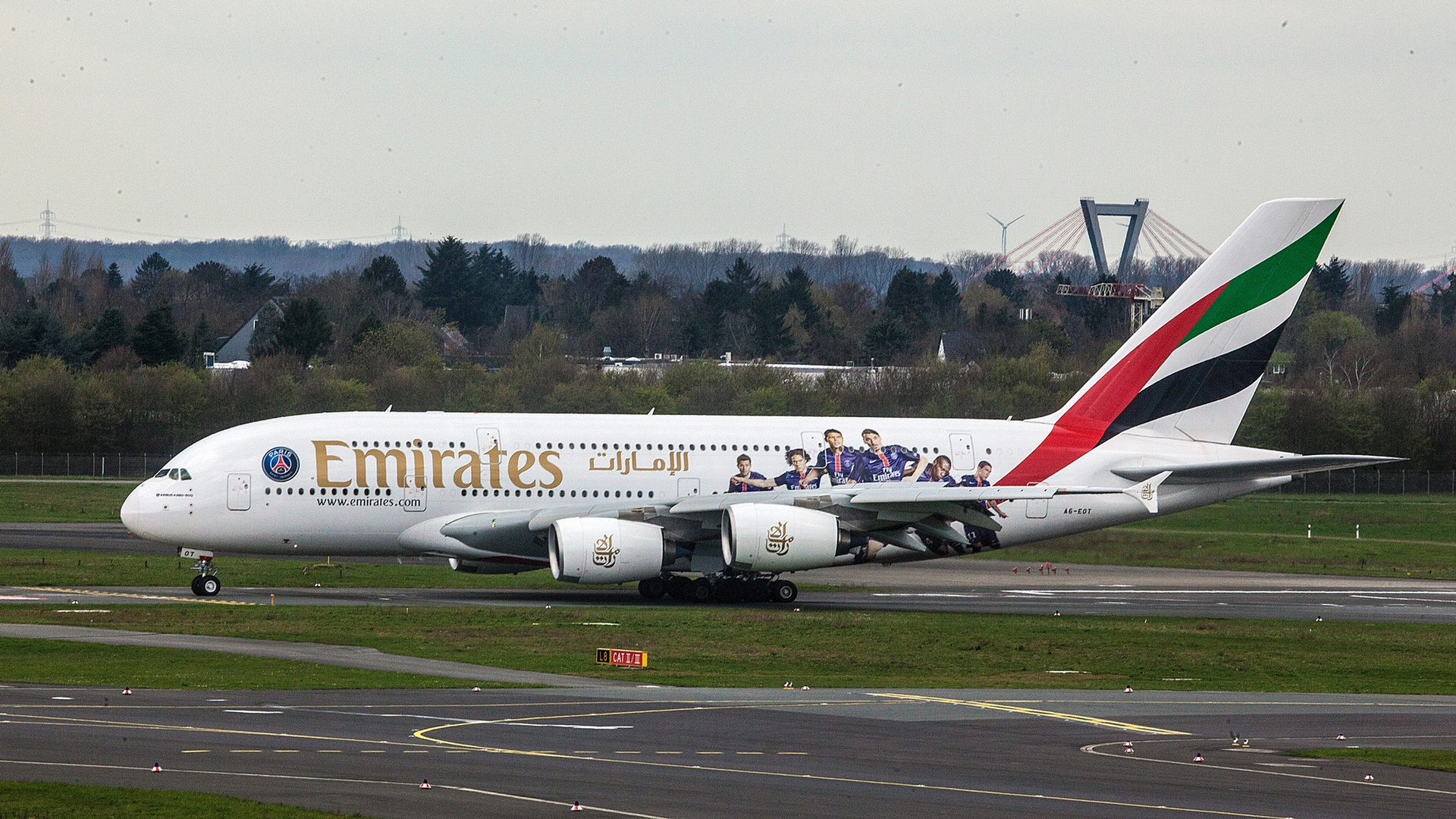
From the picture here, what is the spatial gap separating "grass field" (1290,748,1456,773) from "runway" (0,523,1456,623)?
18.5m

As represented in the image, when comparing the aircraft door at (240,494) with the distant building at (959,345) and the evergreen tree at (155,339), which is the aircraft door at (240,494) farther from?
the distant building at (959,345)

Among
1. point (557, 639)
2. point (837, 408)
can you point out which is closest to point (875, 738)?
point (557, 639)

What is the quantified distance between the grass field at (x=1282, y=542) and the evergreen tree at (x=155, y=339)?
3226 inches

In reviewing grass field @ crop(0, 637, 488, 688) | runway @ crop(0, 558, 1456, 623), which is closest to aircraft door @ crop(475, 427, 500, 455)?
runway @ crop(0, 558, 1456, 623)

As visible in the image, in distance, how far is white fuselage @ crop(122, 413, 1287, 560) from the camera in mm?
39875

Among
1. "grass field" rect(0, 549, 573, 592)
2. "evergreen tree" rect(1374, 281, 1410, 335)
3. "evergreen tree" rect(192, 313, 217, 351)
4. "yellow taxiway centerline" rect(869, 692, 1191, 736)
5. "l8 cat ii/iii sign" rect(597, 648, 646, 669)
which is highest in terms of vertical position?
"evergreen tree" rect(1374, 281, 1410, 335)

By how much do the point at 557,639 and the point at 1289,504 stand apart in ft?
181

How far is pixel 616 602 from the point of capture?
4122cm

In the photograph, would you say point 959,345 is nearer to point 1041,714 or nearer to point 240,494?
point 240,494

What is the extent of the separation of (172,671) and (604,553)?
45.4ft

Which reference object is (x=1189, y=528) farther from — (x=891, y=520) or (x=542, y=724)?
(x=542, y=724)

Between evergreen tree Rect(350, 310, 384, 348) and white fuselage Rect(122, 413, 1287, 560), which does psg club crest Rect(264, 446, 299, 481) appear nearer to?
white fuselage Rect(122, 413, 1287, 560)

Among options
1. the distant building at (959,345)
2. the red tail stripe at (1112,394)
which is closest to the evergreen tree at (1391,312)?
the distant building at (959,345)

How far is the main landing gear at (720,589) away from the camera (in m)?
41.6
